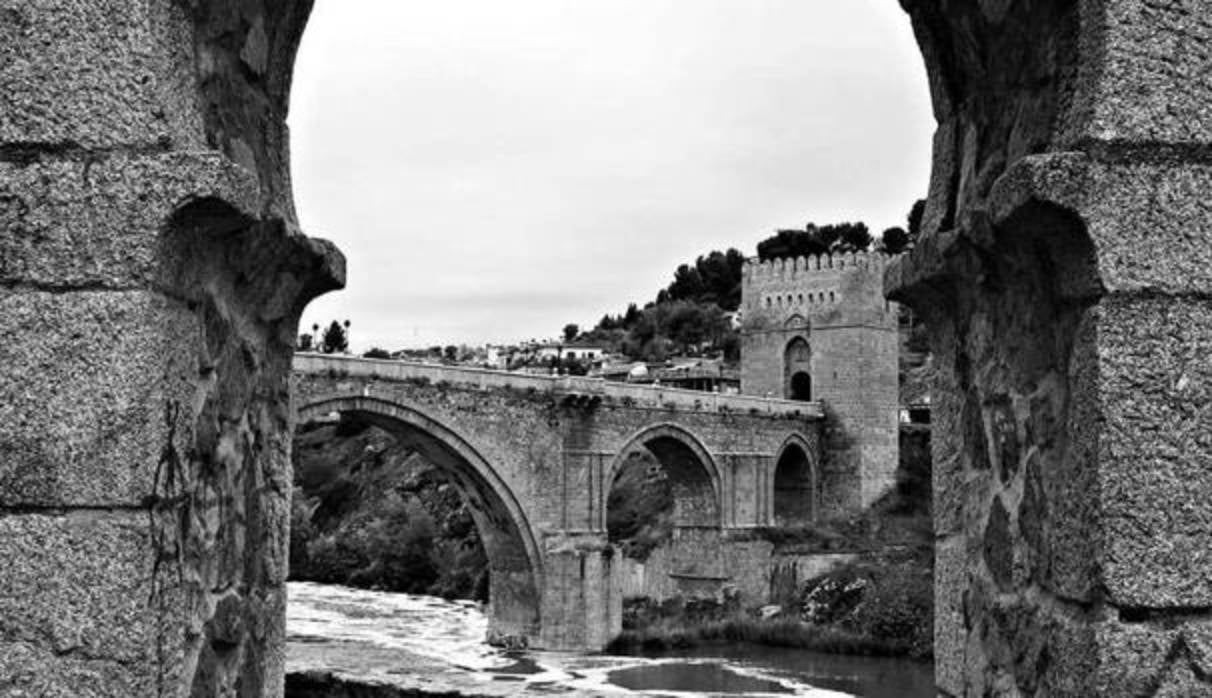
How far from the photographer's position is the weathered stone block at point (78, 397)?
2.38 m

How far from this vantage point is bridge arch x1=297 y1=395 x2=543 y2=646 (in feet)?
75.9

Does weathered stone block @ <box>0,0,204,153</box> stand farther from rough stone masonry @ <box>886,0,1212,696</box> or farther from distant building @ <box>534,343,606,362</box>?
distant building @ <box>534,343,606,362</box>

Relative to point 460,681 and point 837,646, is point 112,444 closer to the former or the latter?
point 460,681

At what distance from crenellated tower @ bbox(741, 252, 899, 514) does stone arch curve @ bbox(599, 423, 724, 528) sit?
500 centimetres

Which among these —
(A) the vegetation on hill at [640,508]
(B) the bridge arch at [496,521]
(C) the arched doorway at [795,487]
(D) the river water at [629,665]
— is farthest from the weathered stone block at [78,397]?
(C) the arched doorway at [795,487]

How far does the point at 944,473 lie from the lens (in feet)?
11.7

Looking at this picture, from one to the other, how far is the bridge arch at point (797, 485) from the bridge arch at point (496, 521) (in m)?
10.5

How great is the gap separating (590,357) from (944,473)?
6639cm

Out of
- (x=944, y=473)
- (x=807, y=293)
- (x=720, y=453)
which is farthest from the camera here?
(x=807, y=293)

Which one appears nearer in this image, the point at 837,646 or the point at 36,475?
the point at 36,475

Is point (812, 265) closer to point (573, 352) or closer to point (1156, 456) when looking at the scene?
point (1156, 456)

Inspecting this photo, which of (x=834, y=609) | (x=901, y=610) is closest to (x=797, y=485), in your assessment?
(x=834, y=609)

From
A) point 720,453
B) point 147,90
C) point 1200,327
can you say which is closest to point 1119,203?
point 1200,327

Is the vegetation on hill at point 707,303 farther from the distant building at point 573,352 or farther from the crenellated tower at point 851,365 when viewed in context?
the crenellated tower at point 851,365
